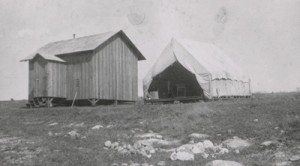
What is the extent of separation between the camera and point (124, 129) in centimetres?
1675

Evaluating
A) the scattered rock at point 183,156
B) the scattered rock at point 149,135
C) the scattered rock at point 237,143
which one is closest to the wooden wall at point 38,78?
the scattered rock at point 149,135

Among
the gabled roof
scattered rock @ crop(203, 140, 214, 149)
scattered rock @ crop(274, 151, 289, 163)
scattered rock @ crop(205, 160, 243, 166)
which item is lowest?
scattered rock @ crop(205, 160, 243, 166)

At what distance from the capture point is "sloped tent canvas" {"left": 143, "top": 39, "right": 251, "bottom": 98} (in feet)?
97.3

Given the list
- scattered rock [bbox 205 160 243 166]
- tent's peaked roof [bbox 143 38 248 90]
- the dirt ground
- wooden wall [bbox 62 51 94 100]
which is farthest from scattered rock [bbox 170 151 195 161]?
wooden wall [bbox 62 51 94 100]

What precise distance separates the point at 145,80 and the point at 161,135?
57.9 feet

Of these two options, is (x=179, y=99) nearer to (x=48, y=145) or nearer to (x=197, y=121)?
(x=197, y=121)

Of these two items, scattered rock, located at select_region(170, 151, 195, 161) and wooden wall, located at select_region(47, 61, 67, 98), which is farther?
wooden wall, located at select_region(47, 61, 67, 98)

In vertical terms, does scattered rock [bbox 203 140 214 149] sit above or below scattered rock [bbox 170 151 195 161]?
above

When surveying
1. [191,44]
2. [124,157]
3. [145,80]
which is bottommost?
[124,157]

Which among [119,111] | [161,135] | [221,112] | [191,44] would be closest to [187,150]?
[161,135]

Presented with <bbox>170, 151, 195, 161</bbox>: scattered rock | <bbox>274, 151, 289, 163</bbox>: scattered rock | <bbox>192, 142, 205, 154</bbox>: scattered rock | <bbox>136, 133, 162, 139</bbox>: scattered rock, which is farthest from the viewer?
<bbox>136, 133, 162, 139</bbox>: scattered rock

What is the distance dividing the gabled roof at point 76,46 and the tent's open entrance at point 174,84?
423 cm

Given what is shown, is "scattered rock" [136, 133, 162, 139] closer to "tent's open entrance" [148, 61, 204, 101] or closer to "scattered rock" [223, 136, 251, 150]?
"scattered rock" [223, 136, 251, 150]

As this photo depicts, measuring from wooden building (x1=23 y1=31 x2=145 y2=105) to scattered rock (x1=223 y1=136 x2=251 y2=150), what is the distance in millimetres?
20141
